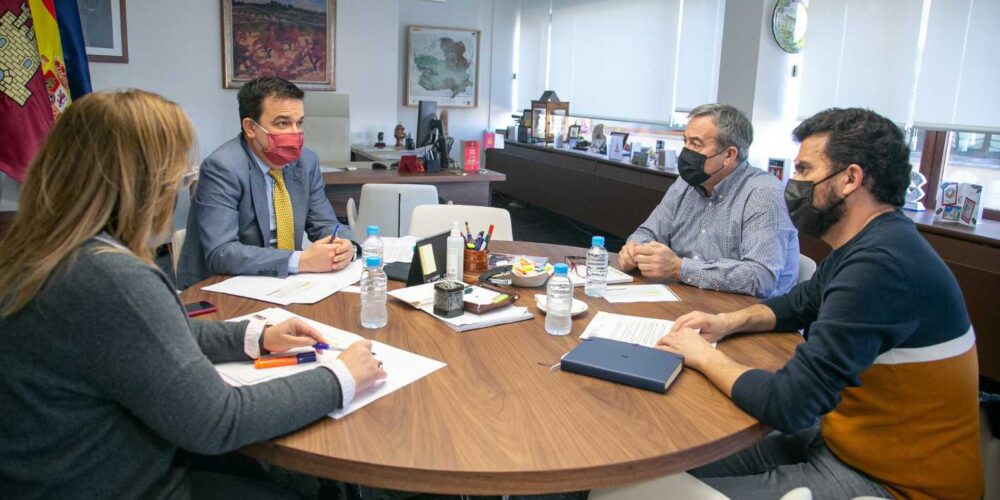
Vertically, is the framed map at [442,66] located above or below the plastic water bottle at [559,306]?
above

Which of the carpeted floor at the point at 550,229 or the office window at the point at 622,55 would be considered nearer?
the office window at the point at 622,55

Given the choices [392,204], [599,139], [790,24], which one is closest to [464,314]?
[392,204]

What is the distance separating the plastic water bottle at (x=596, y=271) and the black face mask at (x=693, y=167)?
1.89ft

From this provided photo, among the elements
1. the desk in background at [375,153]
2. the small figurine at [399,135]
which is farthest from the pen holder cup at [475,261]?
the small figurine at [399,135]

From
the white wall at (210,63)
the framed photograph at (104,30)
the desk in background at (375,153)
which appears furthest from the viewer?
the desk in background at (375,153)

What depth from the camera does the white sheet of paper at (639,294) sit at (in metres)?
2.05

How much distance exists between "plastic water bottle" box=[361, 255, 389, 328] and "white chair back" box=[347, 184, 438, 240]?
1.83 metres

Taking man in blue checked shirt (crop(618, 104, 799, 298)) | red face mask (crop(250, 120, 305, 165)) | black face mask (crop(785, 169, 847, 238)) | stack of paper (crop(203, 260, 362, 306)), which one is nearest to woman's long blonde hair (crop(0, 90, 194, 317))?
stack of paper (crop(203, 260, 362, 306))

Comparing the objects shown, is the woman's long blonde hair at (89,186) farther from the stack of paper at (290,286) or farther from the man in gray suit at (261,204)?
the man in gray suit at (261,204)

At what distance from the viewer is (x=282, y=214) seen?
246 centimetres

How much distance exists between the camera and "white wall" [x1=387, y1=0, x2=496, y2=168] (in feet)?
26.4

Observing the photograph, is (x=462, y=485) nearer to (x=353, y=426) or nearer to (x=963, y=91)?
(x=353, y=426)

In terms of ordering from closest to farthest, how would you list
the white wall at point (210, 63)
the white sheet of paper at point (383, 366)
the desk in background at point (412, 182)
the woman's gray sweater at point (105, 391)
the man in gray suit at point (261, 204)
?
1. the woman's gray sweater at point (105, 391)
2. the white sheet of paper at point (383, 366)
3. the man in gray suit at point (261, 204)
4. the desk in background at point (412, 182)
5. the white wall at point (210, 63)

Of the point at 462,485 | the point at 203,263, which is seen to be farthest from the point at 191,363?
the point at 203,263
